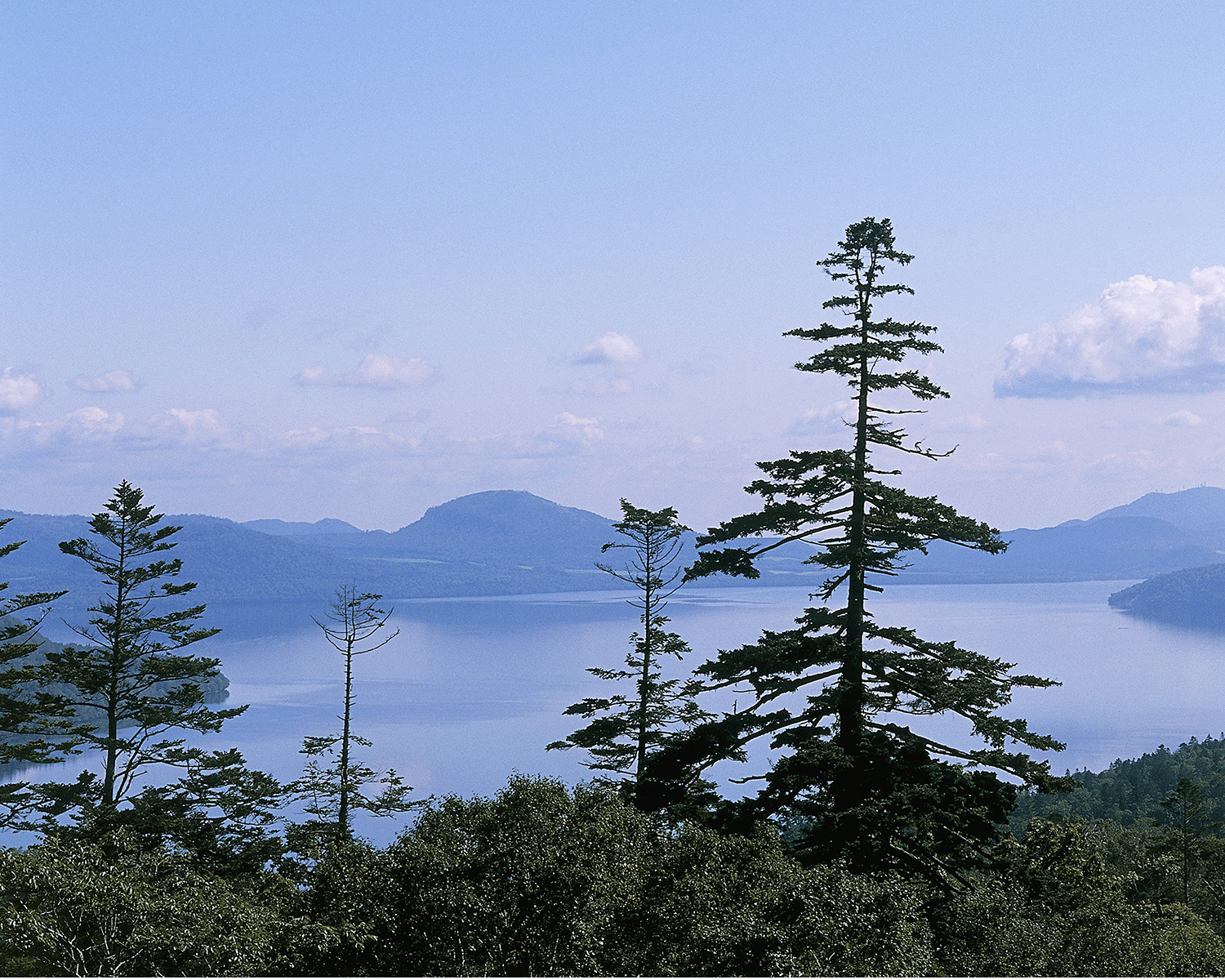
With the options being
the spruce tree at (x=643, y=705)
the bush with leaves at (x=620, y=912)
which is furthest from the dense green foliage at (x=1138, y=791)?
the bush with leaves at (x=620, y=912)

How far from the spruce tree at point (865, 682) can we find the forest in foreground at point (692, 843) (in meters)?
0.07

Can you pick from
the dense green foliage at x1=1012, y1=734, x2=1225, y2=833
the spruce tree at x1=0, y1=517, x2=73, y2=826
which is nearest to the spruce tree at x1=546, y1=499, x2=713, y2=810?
the spruce tree at x1=0, y1=517, x2=73, y2=826

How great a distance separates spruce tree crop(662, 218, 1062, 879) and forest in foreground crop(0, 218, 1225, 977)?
7cm

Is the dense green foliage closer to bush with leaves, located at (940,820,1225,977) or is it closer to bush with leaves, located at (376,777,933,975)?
bush with leaves, located at (940,820,1225,977)

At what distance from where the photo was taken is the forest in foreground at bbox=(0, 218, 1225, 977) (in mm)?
15078

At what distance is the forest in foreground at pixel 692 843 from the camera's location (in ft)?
49.5

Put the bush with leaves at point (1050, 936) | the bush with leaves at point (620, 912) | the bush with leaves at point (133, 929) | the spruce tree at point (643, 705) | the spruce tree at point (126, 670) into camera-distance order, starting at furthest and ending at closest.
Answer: the spruce tree at point (126, 670) < the spruce tree at point (643, 705) < the bush with leaves at point (1050, 936) < the bush with leaves at point (620, 912) < the bush with leaves at point (133, 929)

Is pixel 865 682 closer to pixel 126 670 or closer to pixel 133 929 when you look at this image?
pixel 133 929

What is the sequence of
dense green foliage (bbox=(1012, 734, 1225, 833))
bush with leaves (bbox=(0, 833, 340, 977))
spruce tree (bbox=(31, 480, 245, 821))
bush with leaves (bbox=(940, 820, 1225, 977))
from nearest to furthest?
bush with leaves (bbox=(0, 833, 340, 977)) → bush with leaves (bbox=(940, 820, 1225, 977)) → spruce tree (bbox=(31, 480, 245, 821)) → dense green foliage (bbox=(1012, 734, 1225, 833))

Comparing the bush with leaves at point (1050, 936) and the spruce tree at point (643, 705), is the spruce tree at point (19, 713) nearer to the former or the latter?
the spruce tree at point (643, 705)

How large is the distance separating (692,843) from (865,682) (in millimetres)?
5845

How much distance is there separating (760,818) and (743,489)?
7025mm

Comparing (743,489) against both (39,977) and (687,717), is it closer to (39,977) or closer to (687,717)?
(687,717)

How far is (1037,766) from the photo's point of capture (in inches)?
798
